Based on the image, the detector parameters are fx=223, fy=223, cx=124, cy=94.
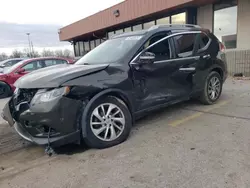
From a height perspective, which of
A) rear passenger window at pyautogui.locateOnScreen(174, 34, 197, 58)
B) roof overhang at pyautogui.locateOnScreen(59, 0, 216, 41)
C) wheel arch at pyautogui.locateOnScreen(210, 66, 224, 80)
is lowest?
wheel arch at pyautogui.locateOnScreen(210, 66, 224, 80)

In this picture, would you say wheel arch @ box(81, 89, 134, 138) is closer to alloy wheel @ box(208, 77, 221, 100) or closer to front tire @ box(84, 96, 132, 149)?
front tire @ box(84, 96, 132, 149)

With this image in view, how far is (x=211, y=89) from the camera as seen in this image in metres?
5.19

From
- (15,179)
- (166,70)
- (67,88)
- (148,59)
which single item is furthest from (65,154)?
(166,70)

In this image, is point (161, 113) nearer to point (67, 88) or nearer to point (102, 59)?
point (102, 59)

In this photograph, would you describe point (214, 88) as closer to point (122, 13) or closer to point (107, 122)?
point (107, 122)

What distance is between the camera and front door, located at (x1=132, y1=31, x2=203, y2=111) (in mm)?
3752

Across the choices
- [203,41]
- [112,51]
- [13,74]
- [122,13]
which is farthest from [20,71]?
[122,13]

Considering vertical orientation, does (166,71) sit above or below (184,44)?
below

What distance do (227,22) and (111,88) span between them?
901 cm

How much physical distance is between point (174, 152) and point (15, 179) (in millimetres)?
2057

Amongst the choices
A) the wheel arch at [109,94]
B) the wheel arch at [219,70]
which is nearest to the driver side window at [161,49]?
the wheel arch at [109,94]

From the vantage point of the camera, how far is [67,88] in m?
2.99

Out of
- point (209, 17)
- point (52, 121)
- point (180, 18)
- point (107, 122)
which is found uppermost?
point (180, 18)

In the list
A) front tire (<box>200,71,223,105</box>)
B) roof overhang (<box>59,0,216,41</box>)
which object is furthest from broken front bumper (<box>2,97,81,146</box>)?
roof overhang (<box>59,0,216,41</box>)
